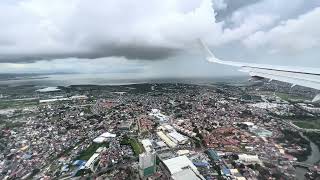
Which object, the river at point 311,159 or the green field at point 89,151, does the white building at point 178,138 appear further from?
the river at point 311,159

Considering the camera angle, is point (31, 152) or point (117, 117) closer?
point (31, 152)

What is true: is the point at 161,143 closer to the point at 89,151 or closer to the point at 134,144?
the point at 134,144

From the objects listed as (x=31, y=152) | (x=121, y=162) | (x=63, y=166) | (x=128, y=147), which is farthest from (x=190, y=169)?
(x=31, y=152)

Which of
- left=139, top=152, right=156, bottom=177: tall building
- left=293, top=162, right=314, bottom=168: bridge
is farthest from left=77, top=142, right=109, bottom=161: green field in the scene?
left=293, top=162, right=314, bottom=168: bridge

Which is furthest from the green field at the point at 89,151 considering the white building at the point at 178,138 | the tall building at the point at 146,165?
the white building at the point at 178,138

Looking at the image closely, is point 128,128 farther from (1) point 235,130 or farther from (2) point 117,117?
(1) point 235,130

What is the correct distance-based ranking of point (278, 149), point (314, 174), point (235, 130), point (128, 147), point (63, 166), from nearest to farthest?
point (314, 174) → point (63, 166) → point (278, 149) → point (128, 147) → point (235, 130)
